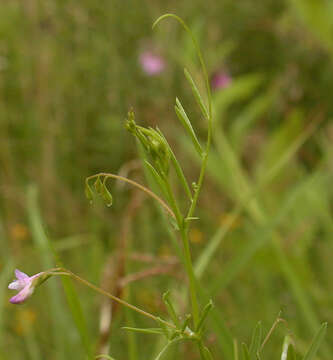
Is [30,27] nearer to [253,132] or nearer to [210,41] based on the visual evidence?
[210,41]

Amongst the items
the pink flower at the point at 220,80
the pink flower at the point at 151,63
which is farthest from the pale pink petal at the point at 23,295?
the pink flower at the point at 220,80

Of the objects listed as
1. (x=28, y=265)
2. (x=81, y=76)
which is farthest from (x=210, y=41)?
(x=28, y=265)

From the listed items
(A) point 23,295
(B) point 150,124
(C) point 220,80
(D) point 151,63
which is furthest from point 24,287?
(C) point 220,80

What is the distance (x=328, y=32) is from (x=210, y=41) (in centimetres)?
91

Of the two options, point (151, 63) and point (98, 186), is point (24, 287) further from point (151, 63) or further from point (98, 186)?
point (151, 63)

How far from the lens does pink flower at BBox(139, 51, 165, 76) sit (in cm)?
252

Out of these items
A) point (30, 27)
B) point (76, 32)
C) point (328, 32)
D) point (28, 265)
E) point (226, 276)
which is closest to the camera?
point (226, 276)

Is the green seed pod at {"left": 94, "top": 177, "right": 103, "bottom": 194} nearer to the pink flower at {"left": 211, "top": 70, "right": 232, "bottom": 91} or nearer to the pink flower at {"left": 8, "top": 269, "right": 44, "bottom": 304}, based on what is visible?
the pink flower at {"left": 8, "top": 269, "right": 44, "bottom": 304}

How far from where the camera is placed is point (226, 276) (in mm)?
906

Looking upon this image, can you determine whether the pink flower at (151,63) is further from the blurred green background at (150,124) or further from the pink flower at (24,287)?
the pink flower at (24,287)

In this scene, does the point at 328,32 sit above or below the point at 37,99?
above

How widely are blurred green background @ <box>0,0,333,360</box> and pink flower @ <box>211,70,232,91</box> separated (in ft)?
0.27

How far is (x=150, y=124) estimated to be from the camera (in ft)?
7.95

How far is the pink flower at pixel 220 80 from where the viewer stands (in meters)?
2.67
